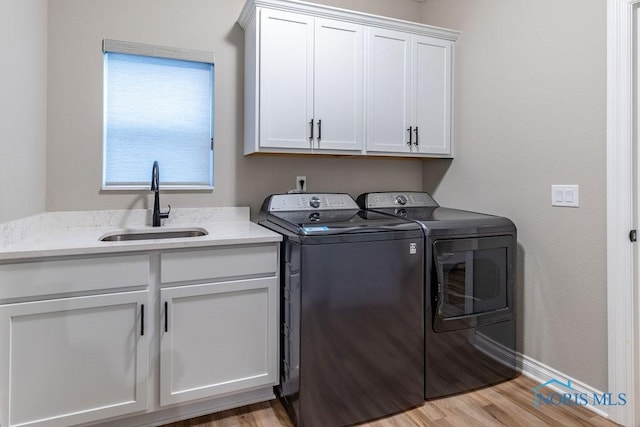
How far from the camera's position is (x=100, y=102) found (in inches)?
87.4

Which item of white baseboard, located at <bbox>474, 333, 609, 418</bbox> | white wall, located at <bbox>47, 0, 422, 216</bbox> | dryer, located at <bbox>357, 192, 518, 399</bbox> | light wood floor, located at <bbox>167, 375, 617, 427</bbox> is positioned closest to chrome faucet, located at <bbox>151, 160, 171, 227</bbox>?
white wall, located at <bbox>47, 0, 422, 216</bbox>

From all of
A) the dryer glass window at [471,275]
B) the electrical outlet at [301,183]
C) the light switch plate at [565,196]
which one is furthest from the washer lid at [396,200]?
the light switch plate at [565,196]

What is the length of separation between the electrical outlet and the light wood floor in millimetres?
1371

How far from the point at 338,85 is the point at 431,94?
72cm

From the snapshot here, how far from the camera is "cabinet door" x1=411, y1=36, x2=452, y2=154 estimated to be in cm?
262

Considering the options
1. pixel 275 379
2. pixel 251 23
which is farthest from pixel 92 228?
pixel 251 23

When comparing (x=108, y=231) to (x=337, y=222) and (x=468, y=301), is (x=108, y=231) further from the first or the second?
(x=468, y=301)

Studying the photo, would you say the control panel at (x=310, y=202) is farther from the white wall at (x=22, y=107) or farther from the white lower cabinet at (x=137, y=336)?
the white wall at (x=22, y=107)

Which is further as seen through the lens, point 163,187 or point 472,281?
point 163,187

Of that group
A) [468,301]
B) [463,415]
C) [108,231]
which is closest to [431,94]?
[468,301]

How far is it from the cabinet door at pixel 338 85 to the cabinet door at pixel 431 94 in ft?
1.42

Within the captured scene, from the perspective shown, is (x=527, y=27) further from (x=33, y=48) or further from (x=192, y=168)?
(x=33, y=48)

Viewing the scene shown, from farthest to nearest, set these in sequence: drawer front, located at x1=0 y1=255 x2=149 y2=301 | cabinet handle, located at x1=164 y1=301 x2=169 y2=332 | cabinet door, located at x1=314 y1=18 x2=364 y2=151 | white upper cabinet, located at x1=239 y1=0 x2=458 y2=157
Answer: cabinet door, located at x1=314 y1=18 x2=364 y2=151 < white upper cabinet, located at x1=239 y1=0 x2=458 y2=157 < cabinet handle, located at x1=164 y1=301 x2=169 y2=332 < drawer front, located at x1=0 y1=255 x2=149 y2=301

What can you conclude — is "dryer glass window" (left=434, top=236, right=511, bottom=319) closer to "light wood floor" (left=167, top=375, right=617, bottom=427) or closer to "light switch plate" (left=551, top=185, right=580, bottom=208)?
"light switch plate" (left=551, top=185, right=580, bottom=208)
